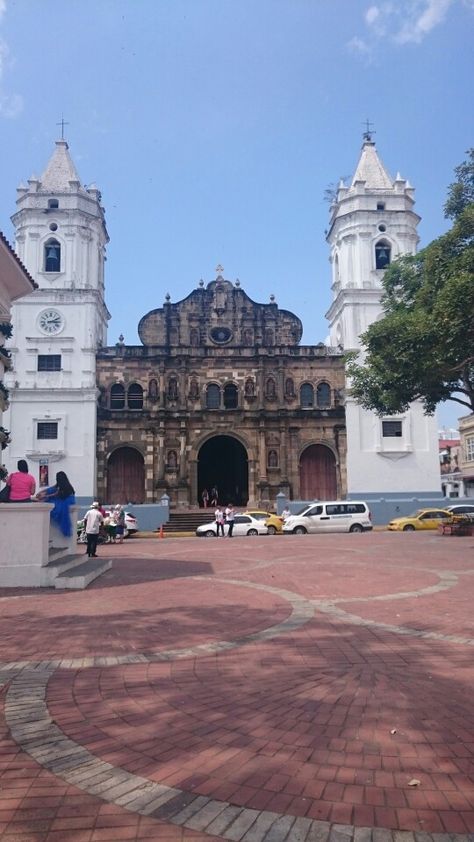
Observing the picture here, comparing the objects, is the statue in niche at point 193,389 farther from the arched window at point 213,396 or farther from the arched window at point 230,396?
the arched window at point 230,396

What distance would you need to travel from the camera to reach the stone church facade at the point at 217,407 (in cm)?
3653

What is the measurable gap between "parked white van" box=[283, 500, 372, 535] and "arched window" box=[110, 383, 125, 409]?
47.0 feet

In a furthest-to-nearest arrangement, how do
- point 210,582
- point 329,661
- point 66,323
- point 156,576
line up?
point 66,323 < point 156,576 < point 210,582 < point 329,661

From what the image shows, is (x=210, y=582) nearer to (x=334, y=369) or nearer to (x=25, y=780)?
(x=25, y=780)

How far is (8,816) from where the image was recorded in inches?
118

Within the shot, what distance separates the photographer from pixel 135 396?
37.6 metres

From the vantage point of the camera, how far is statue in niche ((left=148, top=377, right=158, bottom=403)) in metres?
37.5

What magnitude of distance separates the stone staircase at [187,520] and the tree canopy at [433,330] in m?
13.8

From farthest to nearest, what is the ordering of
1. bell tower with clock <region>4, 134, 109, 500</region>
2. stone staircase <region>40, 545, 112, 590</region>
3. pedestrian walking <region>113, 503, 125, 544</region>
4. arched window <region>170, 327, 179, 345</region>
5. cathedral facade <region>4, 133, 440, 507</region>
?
arched window <region>170, 327, 179, 345</region>, cathedral facade <region>4, 133, 440, 507</region>, bell tower with clock <region>4, 134, 109, 500</region>, pedestrian walking <region>113, 503, 125, 544</region>, stone staircase <region>40, 545, 112, 590</region>

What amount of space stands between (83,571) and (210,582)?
2.39 metres

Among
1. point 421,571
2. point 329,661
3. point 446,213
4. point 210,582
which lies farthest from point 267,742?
point 446,213

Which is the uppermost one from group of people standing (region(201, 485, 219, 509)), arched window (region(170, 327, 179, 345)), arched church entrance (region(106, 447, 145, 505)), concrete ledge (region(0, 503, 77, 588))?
arched window (region(170, 327, 179, 345))

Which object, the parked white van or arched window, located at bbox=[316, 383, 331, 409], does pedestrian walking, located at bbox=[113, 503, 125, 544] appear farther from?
arched window, located at bbox=[316, 383, 331, 409]

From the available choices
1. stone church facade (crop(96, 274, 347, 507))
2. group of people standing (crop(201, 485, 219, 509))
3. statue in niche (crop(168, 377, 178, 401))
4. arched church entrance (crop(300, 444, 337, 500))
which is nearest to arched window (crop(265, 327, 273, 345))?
stone church facade (crop(96, 274, 347, 507))
